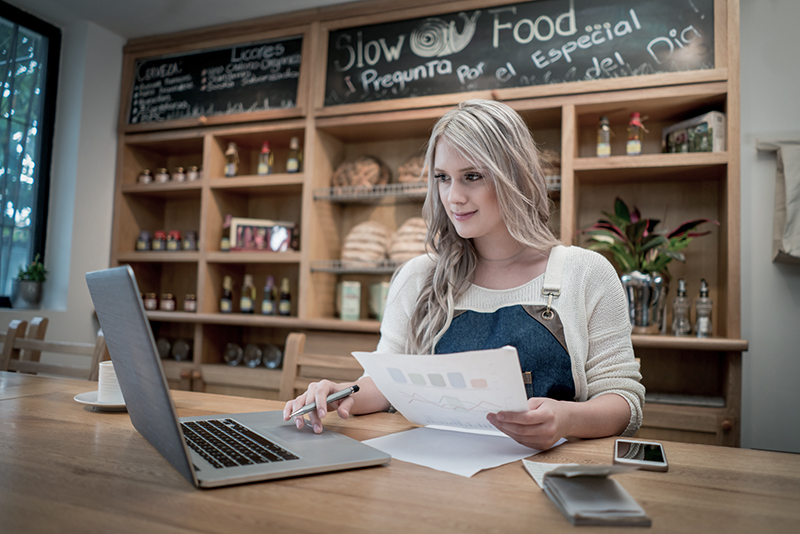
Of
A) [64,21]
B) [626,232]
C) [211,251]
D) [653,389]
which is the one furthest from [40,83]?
[653,389]

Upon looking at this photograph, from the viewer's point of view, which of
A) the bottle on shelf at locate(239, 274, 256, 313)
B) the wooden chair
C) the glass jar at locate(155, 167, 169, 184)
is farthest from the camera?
the glass jar at locate(155, 167, 169, 184)

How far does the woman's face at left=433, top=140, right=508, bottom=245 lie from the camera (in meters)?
1.22

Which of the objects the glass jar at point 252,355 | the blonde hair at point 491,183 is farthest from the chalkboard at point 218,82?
the blonde hair at point 491,183

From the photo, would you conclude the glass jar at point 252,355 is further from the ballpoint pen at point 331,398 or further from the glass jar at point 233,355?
the ballpoint pen at point 331,398

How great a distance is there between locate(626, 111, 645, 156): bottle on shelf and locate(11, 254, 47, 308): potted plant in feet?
9.41

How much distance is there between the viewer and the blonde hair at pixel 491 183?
120cm

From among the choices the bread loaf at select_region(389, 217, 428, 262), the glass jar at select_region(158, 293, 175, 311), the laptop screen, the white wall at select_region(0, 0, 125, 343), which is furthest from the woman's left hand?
the white wall at select_region(0, 0, 125, 343)

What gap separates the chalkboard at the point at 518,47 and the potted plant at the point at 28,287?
5.61ft

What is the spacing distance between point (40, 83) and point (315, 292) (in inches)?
75.5

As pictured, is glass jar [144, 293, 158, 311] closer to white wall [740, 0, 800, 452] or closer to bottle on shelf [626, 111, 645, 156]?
bottle on shelf [626, 111, 645, 156]

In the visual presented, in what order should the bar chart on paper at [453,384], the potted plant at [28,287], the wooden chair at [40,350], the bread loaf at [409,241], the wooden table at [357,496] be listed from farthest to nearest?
the potted plant at [28,287] < the bread loaf at [409,241] < the wooden chair at [40,350] < the bar chart on paper at [453,384] < the wooden table at [357,496]

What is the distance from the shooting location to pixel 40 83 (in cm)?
301

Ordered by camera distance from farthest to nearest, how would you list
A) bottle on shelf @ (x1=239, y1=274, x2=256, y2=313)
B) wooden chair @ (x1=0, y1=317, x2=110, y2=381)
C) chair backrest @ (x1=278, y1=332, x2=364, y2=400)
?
bottle on shelf @ (x1=239, y1=274, x2=256, y2=313)
wooden chair @ (x1=0, y1=317, x2=110, y2=381)
chair backrest @ (x1=278, y1=332, x2=364, y2=400)

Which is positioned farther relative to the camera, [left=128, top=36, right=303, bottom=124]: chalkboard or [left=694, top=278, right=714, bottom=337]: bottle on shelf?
[left=128, top=36, right=303, bottom=124]: chalkboard
